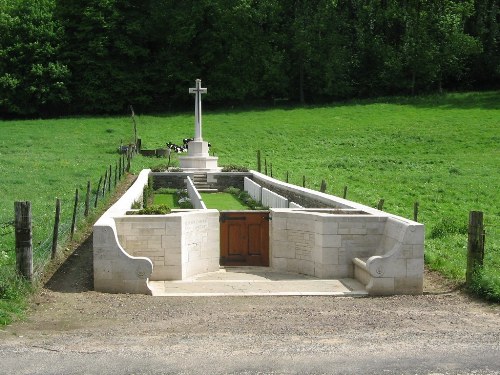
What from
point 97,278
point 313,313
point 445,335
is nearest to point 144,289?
point 97,278

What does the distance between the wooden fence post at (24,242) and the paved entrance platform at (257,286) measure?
6.44 ft

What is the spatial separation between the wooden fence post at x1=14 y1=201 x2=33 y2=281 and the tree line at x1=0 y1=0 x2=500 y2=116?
48723 millimetres

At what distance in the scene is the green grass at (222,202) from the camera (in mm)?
21663

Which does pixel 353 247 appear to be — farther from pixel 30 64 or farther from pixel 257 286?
pixel 30 64

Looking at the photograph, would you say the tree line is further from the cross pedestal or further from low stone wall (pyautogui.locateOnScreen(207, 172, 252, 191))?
low stone wall (pyautogui.locateOnScreen(207, 172, 252, 191))

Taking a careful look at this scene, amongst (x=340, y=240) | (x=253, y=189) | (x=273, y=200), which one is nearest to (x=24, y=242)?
(x=340, y=240)

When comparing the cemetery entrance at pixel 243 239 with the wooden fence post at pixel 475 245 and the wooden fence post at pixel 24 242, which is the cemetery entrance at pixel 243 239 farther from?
the wooden fence post at pixel 24 242

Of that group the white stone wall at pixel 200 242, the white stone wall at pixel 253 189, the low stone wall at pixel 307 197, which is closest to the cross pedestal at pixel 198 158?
the white stone wall at pixel 253 189

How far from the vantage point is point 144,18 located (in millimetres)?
63531

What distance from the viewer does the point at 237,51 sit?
59.7 m

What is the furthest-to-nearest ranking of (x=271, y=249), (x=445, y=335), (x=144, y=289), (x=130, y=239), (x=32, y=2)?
(x=32, y=2) → (x=271, y=249) → (x=130, y=239) → (x=144, y=289) → (x=445, y=335)

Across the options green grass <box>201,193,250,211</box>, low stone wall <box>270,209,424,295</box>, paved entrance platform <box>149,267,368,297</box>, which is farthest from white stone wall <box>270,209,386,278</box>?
green grass <box>201,193,250,211</box>

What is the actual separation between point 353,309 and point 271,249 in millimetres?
4152

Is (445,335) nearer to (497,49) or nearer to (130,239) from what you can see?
(130,239)
